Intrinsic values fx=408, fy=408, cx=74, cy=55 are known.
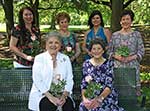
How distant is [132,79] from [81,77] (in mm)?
770

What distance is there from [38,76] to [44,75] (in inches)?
3.4

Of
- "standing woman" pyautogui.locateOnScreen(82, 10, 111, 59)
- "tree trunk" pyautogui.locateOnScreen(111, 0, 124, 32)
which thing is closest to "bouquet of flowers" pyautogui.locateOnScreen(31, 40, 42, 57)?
"standing woman" pyautogui.locateOnScreen(82, 10, 111, 59)

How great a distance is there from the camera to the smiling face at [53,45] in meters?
5.50

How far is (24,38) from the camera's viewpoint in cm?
621

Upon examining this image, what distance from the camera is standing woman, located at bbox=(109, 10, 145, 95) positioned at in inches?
247

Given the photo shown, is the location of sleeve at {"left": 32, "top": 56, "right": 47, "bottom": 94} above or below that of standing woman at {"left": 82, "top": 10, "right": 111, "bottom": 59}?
below

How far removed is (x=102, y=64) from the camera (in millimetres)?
5582

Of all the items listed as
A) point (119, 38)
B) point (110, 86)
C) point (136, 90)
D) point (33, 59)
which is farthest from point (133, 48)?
point (33, 59)

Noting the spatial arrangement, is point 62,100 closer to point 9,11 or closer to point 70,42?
→ point 70,42

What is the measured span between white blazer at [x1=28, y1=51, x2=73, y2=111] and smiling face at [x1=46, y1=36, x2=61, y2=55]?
0.28 ft

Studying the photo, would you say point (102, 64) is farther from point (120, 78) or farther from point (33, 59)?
point (33, 59)

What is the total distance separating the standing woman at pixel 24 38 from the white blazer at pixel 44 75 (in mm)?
579

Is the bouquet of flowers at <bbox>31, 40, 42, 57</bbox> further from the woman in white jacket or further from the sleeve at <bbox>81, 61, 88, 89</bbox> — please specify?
the sleeve at <bbox>81, 61, 88, 89</bbox>

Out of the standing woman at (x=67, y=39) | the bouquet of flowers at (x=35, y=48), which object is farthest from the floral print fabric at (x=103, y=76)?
the bouquet of flowers at (x=35, y=48)
